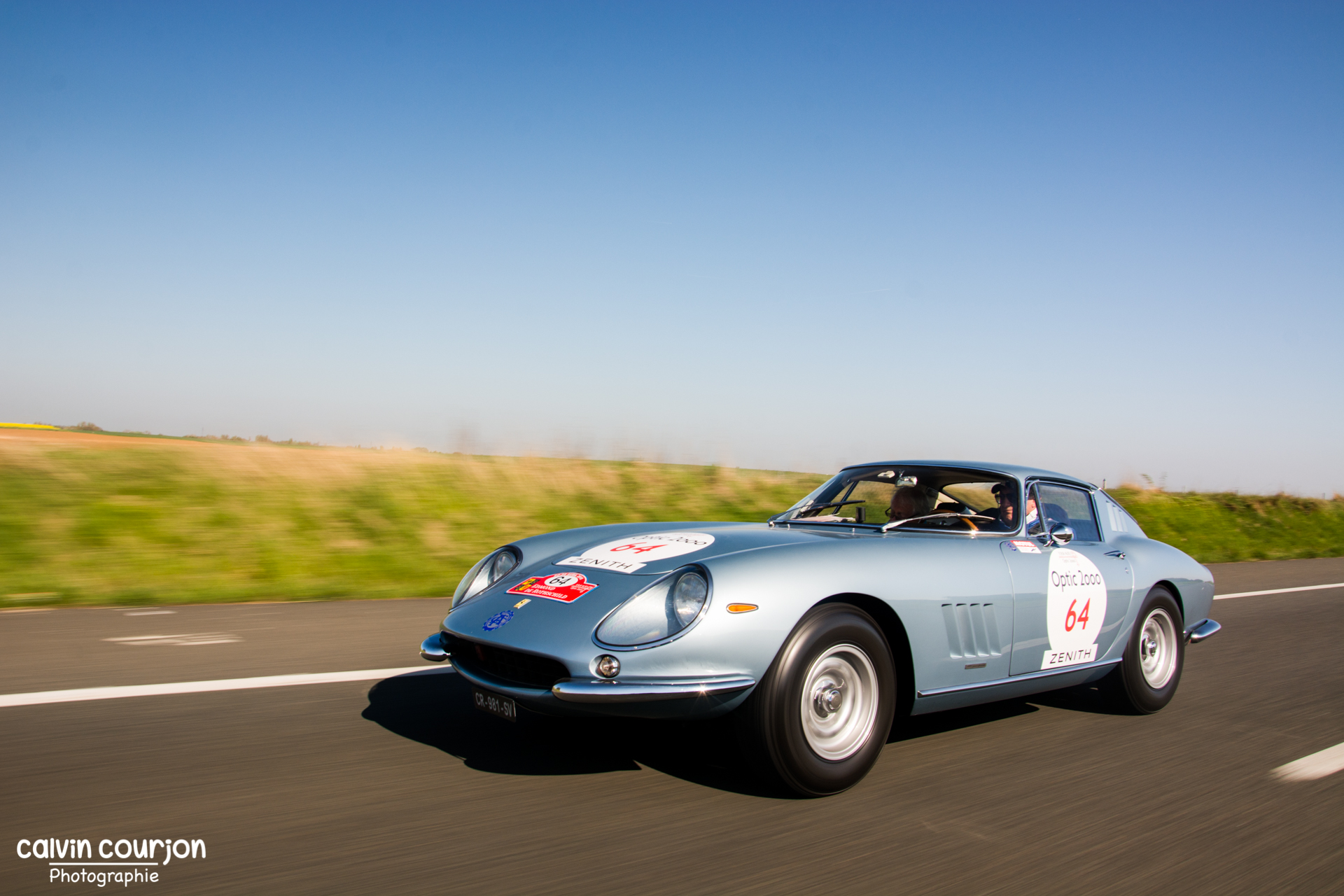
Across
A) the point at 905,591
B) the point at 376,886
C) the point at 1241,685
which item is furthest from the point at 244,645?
the point at 1241,685

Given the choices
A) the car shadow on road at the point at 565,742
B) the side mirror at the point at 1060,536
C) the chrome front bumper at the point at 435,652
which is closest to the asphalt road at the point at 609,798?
the car shadow on road at the point at 565,742

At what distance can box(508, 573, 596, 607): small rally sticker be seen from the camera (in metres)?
3.56

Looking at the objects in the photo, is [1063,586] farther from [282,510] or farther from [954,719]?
[282,510]

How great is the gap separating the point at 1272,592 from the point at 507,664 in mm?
11217

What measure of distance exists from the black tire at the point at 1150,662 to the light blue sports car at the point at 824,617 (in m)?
0.02

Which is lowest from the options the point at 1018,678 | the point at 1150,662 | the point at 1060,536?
the point at 1150,662

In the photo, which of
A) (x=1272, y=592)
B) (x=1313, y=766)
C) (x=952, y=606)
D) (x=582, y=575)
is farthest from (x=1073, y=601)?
(x=1272, y=592)

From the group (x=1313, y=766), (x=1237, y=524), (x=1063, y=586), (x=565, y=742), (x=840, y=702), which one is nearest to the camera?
(x=840, y=702)

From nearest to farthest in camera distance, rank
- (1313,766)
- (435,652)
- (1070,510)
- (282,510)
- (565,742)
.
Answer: (435,652), (565,742), (1313,766), (1070,510), (282,510)

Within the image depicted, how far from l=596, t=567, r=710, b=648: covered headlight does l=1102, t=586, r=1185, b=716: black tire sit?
2.96 m

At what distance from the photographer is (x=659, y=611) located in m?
3.32

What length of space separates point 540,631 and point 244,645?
3263 mm

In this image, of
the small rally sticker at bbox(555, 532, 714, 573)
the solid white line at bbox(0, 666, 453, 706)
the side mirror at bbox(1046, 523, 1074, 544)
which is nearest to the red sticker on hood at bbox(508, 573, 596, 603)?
the small rally sticker at bbox(555, 532, 714, 573)

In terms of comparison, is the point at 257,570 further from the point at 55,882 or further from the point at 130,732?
the point at 55,882
